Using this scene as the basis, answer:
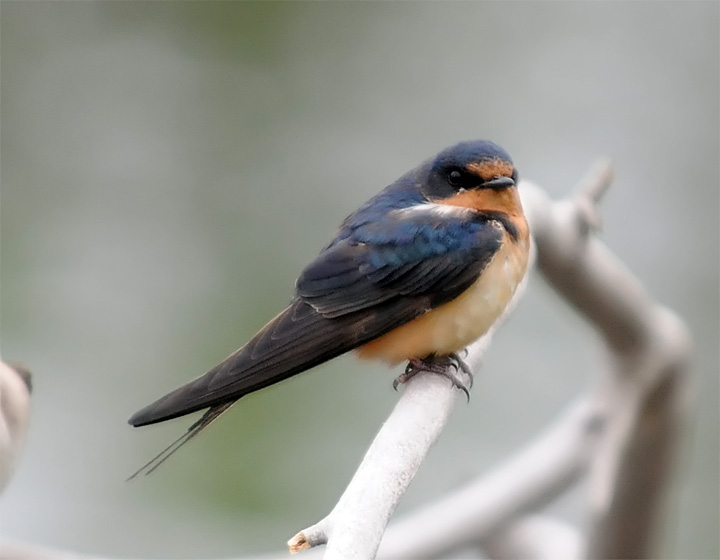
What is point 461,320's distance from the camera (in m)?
1.41

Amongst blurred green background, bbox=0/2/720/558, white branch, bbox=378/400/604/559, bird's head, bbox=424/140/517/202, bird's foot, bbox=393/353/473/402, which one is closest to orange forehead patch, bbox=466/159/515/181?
bird's head, bbox=424/140/517/202

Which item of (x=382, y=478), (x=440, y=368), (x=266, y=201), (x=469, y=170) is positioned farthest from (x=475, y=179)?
(x=266, y=201)

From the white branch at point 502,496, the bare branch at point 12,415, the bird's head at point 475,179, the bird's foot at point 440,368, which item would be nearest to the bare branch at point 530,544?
the white branch at point 502,496

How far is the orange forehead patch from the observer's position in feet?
4.79

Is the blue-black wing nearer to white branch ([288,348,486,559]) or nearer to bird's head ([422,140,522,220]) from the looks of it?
bird's head ([422,140,522,220])

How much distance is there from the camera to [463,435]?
11.6ft

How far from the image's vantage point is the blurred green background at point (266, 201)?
133 inches

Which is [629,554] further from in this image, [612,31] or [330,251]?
[612,31]

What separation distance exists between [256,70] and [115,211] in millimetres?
786

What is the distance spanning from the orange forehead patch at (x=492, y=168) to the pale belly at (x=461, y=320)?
0.28 feet

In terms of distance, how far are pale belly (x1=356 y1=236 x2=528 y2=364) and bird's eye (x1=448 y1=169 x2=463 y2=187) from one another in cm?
11

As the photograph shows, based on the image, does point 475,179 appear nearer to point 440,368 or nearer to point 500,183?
point 500,183

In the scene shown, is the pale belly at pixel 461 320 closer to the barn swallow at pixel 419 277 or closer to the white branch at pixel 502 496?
the barn swallow at pixel 419 277

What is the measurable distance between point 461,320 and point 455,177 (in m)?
0.20
